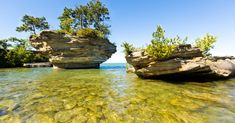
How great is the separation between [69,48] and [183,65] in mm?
31963

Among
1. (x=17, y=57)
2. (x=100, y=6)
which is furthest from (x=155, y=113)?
(x=17, y=57)

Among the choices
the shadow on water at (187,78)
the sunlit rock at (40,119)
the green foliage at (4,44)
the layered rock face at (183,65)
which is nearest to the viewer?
the sunlit rock at (40,119)

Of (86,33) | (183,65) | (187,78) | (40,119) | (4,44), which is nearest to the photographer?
(40,119)

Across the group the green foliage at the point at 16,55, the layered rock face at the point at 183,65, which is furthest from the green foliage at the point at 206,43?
the green foliage at the point at 16,55

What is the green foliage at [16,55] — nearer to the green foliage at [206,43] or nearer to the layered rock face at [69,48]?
the layered rock face at [69,48]

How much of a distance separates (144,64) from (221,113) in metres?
9.89

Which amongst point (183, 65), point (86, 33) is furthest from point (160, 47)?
point (86, 33)

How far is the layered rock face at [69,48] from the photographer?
39.3m

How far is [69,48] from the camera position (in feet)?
132

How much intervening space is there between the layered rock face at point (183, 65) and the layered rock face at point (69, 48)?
87.9 feet

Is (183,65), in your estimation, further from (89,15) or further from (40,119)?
(89,15)

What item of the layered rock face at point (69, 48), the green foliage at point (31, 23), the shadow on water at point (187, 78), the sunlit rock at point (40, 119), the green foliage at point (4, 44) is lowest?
the sunlit rock at point (40, 119)

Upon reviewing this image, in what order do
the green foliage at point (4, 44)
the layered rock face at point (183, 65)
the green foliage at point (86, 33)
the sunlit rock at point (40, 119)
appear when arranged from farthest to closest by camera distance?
the green foliage at point (4, 44) → the green foliage at point (86, 33) → the layered rock face at point (183, 65) → the sunlit rock at point (40, 119)

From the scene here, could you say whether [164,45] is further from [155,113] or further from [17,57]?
[17,57]
